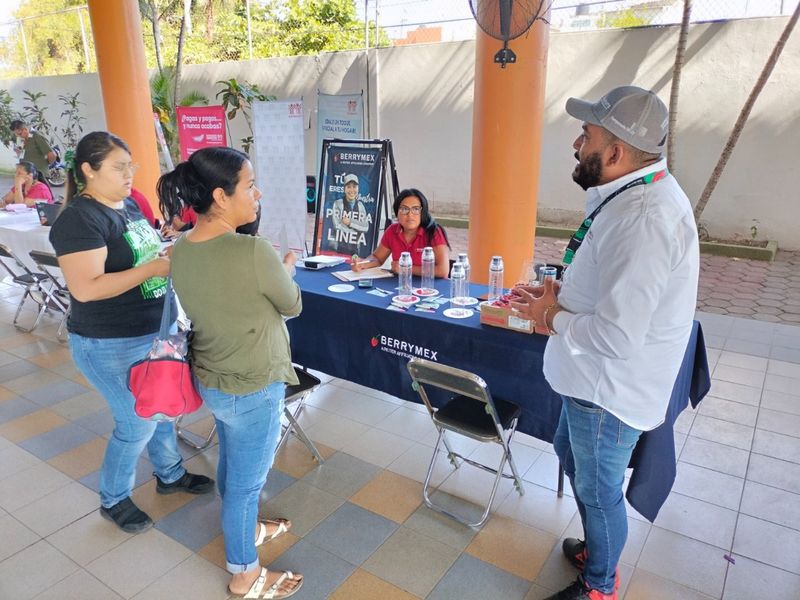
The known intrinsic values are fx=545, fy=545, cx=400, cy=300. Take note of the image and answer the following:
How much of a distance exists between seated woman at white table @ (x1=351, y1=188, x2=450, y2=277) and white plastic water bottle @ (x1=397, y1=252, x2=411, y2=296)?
300 mm

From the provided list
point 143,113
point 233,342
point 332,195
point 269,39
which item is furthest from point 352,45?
point 233,342

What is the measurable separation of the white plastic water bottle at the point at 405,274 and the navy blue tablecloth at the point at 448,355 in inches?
4.2

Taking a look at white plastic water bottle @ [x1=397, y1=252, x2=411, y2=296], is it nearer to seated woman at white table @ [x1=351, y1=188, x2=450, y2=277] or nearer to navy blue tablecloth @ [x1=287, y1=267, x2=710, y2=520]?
navy blue tablecloth @ [x1=287, y1=267, x2=710, y2=520]

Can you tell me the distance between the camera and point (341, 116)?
500 cm

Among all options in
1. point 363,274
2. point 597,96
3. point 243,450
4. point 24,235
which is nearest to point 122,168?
point 243,450

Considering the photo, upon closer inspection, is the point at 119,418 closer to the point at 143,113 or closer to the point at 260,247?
the point at 260,247

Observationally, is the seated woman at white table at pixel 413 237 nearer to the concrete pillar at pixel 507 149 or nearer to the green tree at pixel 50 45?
the concrete pillar at pixel 507 149

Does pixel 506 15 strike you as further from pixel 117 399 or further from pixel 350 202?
pixel 117 399

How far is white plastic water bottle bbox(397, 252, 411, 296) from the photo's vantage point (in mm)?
2805

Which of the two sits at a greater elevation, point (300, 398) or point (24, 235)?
point (24, 235)

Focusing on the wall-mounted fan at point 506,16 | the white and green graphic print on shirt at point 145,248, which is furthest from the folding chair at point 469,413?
the wall-mounted fan at point 506,16

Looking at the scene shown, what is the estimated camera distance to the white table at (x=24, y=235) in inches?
171

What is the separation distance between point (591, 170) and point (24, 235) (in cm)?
463

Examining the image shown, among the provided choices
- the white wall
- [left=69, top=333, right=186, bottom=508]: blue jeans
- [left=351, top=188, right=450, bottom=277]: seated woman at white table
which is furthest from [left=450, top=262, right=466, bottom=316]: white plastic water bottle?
the white wall
